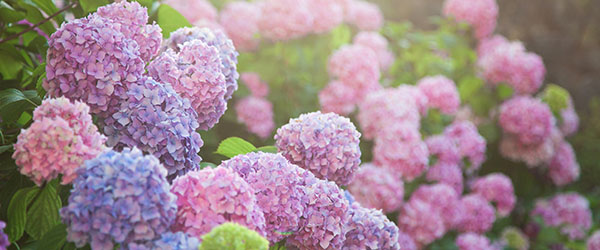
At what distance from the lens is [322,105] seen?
8.33 feet

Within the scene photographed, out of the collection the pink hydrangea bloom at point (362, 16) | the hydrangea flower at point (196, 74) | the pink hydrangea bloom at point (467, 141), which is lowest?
the hydrangea flower at point (196, 74)

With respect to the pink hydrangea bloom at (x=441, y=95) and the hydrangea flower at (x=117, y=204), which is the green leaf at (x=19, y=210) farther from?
the pink hydrangea bloom at (x=441, y=95)

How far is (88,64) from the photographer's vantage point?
0.87 m

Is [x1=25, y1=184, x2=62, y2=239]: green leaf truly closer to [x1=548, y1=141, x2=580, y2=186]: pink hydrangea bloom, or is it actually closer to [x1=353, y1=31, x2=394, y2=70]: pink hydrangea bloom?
[x1=353, y1=31, x2=394, y2=70]: pink hydrangea bloom

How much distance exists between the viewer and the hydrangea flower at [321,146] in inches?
45.4

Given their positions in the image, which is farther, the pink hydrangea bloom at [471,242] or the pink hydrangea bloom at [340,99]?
the pink hydrangea bloom at [471,242]

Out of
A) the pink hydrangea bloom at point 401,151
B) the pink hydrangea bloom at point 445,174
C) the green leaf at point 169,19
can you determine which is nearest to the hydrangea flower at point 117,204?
the green leaf at point 169,19

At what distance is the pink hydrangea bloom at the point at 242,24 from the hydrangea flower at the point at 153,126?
5.27ft

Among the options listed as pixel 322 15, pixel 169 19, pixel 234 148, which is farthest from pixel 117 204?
pixel 322 15

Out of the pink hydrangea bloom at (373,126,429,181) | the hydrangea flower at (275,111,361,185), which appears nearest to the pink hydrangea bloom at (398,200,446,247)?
the pink hydrangea bloom at (373,126,429,181)

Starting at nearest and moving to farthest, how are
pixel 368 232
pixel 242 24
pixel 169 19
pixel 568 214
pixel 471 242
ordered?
pixel 368 232 → pixel 169 19 → pixel 242 24 → pixel 471 242 → pixel 568 214

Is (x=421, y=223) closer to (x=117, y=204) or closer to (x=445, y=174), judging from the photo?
(x=445, y=174)

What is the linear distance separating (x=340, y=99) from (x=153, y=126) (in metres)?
1.65

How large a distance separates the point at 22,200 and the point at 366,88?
1788mm
